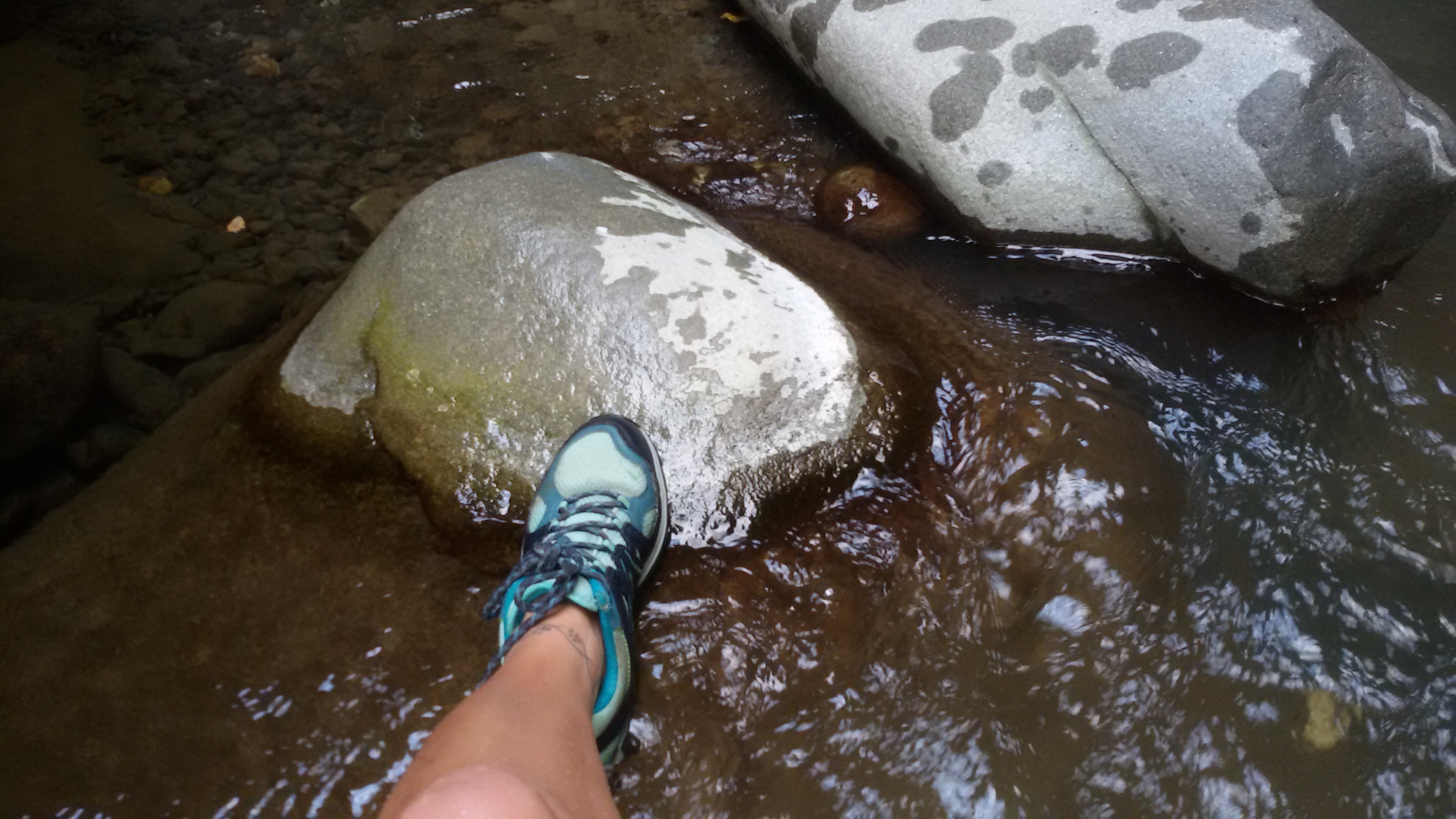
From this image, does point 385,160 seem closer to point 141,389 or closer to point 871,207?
point 141,389

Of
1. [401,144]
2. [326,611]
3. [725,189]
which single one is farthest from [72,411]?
[725,189]

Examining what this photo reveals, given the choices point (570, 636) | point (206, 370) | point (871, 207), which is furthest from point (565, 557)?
point (871, 207)

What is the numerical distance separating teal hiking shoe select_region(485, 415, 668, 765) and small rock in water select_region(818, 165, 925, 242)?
1419 millimetres

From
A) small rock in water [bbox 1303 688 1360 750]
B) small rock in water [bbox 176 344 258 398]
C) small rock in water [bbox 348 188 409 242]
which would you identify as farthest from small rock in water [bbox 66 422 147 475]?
small rock in water [bbox 1303 688 1360 750]

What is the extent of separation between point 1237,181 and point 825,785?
7.07ft

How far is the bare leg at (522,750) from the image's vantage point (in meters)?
1.21

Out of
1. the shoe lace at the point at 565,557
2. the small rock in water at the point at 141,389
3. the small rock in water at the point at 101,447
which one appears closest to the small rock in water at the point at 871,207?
the shoe lace at the point at 565,557

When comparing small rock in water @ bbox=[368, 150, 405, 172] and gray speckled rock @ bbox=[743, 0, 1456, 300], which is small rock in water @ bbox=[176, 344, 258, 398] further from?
gray speckled rock @ bbox=[743, 0, 1456, 300]

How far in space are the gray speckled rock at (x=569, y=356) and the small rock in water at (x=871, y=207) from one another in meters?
0.80

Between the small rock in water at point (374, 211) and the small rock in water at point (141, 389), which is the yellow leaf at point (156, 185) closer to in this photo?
the small rock in water at point (374, 211)

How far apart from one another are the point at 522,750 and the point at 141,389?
232cm

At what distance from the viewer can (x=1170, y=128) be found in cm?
263

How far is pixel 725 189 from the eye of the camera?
11.2ft

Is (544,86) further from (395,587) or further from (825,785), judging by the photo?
(825,785)
